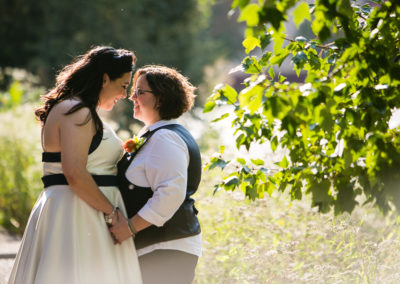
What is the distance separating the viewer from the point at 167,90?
2.98 metres

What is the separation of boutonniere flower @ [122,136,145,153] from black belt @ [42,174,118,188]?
0.17 meters

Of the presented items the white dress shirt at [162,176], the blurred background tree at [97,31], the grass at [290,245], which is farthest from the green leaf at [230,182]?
the blurred background tree at [97,31]

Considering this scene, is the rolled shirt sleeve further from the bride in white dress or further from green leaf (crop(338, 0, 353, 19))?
green leaf (crop(338, 0, 353, 19))

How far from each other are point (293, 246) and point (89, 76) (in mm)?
2155

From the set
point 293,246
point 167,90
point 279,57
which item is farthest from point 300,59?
point 293,246

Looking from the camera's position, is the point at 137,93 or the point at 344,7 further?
the point at 137,93

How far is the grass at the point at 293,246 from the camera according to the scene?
12.6 ft

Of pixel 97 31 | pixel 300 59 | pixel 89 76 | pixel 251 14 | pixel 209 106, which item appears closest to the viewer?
pixel 251 14

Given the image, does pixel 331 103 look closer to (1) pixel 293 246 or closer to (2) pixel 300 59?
(2) pixel 300 59

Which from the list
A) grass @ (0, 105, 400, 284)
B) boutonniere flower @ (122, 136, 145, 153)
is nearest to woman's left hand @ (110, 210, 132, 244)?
boutonniere flower @ (122, 136, 145, 153)

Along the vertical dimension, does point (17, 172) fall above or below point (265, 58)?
below

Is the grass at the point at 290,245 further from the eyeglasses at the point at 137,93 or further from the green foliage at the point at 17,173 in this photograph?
the green foliage at the point at 17,173

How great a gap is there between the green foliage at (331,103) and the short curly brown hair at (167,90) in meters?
0.40

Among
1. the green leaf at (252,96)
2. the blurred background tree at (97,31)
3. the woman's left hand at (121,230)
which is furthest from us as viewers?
the blurred background tree at (97,31)
